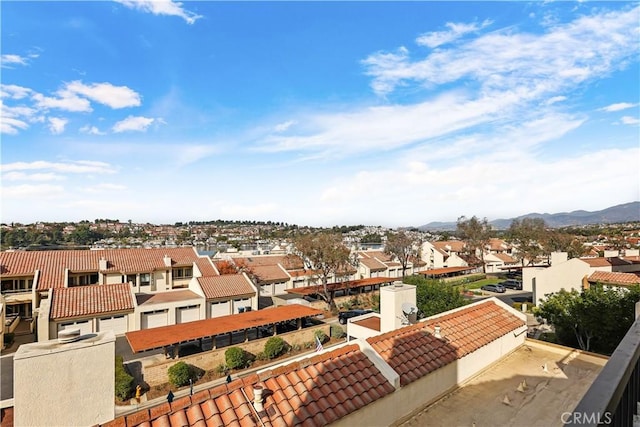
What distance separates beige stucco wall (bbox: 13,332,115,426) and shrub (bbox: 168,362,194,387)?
15933mm

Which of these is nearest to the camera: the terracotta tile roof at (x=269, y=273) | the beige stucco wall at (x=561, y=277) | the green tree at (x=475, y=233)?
the beige stucco wall at (x=561, y=277)

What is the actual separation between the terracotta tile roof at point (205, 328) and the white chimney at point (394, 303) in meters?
14.1

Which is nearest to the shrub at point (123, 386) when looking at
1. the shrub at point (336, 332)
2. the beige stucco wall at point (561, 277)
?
the shrub at point (336, 332)

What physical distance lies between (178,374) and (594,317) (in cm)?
2224

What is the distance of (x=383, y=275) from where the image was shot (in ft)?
174

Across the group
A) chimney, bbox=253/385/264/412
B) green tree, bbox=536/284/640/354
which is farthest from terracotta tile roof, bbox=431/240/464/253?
chimney, bbox=253/385/264/412

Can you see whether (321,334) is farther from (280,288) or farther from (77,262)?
(77,262)

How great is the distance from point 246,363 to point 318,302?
16742 millimetres

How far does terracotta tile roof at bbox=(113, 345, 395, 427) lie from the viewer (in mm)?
5668

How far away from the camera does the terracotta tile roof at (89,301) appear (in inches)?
1015

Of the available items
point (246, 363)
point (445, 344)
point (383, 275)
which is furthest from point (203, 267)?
point (445, 344)

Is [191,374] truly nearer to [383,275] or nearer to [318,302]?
[318,302]

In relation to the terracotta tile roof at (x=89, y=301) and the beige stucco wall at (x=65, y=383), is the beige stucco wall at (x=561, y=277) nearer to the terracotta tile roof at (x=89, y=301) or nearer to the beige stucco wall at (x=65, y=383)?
the beige stucco wall at (x=65, y=383)

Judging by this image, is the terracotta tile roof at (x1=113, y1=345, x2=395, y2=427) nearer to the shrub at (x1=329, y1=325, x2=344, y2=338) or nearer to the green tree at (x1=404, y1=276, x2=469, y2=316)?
the green tree at (x1=404, y1=276, x2=469, y2=316)
